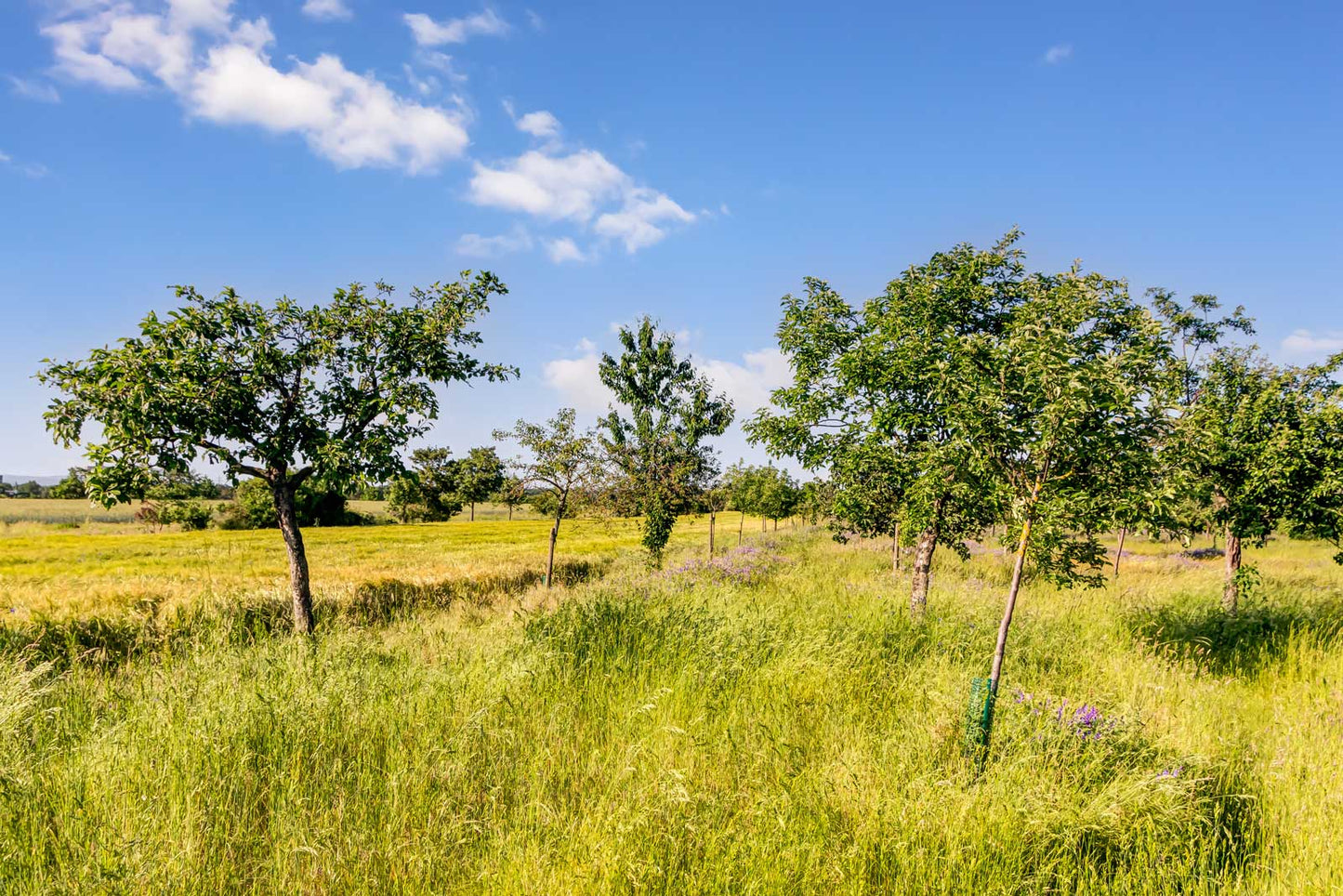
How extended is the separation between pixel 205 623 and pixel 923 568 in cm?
1134

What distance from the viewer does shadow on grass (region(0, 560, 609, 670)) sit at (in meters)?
6.27

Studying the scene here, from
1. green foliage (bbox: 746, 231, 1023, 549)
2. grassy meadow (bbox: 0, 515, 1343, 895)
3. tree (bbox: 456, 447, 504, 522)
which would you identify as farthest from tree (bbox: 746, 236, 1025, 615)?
tree (bbox: 456, 447, 504, 522)

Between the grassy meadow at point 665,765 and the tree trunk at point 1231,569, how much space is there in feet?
10.3

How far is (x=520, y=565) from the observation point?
24766mm

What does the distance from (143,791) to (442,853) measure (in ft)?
6.46

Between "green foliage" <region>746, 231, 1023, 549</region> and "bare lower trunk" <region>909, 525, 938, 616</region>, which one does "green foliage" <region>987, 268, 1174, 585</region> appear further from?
"bare lower trunk" <region>909, 525, 938, 616</region>

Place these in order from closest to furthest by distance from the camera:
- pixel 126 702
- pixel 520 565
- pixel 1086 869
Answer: pixel 1086 869, pixel 126 702, pixel 520 565

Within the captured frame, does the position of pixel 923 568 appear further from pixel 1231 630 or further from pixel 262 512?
pixel 262 512

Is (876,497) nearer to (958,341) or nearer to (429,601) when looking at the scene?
(958,341)

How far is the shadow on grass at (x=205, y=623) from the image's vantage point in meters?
6.27

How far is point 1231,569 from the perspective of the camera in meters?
12.2

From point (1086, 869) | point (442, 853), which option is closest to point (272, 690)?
point (442, 853)

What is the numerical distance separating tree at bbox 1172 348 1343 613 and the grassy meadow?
9.82 ft

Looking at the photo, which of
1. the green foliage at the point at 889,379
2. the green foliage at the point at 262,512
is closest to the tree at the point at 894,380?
the green foliage at the point at 889,379
